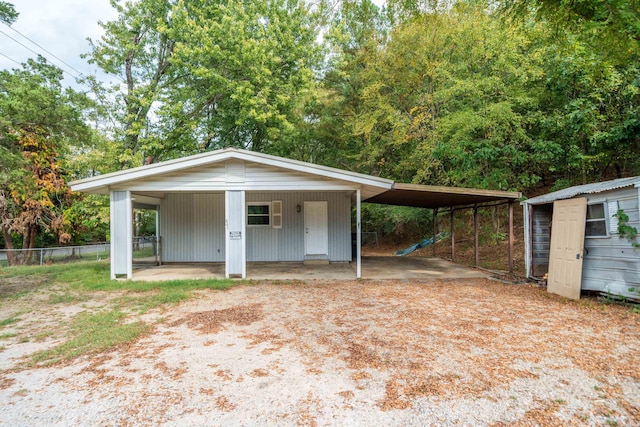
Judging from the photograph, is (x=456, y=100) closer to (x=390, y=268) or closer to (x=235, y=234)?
(x=390, y=268)

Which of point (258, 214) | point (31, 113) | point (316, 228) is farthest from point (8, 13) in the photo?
point (316, 228)

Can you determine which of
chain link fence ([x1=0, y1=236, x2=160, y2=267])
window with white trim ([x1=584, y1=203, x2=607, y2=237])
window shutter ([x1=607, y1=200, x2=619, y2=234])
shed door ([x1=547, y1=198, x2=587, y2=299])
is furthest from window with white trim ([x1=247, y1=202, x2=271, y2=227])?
window shutter ([x1=607, y1=200, x2=619, y2=234])

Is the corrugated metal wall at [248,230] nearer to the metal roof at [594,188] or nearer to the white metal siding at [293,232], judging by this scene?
the white metal siding at [293,232]

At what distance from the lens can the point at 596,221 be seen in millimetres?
6070

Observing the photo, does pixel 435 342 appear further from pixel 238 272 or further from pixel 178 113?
pixel 178 113

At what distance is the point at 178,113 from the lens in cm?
1405

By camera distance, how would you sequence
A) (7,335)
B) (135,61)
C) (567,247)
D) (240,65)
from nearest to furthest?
(7,335) → (567,247) → (240,65) → (135,61)

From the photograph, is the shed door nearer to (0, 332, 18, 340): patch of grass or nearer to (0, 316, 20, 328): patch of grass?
(0, 332, 18, 340): patch of grass

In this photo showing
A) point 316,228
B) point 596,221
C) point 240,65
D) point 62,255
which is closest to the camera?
point 596,221

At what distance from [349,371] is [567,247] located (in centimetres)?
539

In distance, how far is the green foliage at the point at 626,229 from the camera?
17.4 ft

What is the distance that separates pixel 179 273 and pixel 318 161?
1197cm

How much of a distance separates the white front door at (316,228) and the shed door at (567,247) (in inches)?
235

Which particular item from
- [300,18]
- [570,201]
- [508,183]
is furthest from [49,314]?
[300,18]
